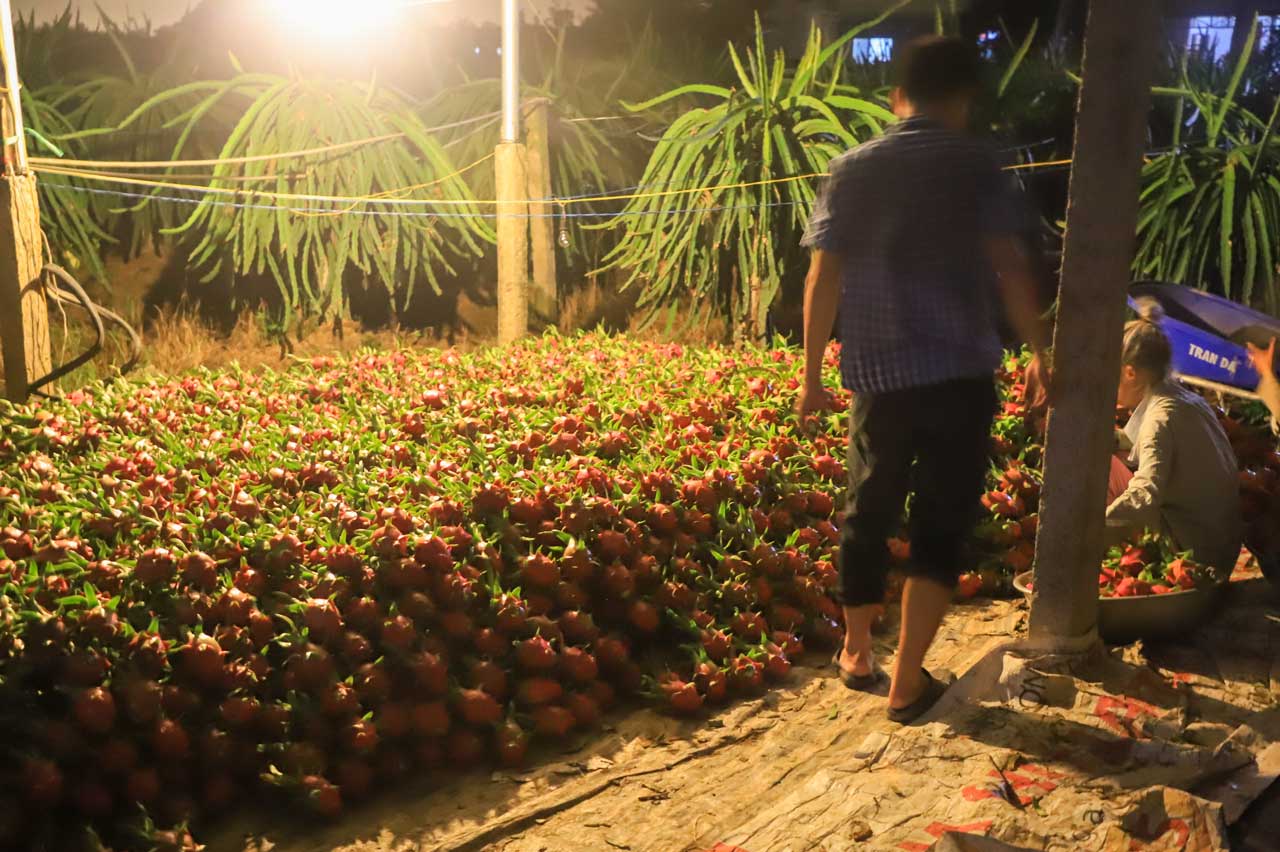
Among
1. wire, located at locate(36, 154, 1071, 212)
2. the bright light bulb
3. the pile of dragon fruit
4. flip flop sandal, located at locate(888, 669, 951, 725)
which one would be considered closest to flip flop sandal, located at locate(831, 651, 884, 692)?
flip flop sandal, located at locate(888, 669, 951, 725)

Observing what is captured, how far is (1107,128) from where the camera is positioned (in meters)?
2.62

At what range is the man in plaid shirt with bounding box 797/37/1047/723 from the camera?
8.05ft

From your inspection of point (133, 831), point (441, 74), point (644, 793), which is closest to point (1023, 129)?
point (441, 74)

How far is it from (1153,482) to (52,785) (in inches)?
118

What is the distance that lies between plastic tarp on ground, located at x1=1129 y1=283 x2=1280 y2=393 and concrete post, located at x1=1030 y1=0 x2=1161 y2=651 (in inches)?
107

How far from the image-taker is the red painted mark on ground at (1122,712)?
260 cm

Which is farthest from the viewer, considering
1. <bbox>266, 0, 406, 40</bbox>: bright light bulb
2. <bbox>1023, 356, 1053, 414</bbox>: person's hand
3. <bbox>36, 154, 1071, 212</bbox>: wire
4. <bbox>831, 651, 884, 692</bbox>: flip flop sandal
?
<bbox>266, 0, 406, 40</bbox>: bright light bulb

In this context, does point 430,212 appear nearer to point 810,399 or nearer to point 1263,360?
point 1263,360

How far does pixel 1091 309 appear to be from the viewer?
8.77 ft

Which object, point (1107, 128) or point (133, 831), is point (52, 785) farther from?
point (1107, 128)

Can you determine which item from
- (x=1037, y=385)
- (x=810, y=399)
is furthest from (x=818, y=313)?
(x=1037, y=385)

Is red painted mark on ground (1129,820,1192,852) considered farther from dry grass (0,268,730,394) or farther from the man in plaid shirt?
dry grass (0,268,730,394)

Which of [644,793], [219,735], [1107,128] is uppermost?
[1107,128]

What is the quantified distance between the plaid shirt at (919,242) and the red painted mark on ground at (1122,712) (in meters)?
0.87
